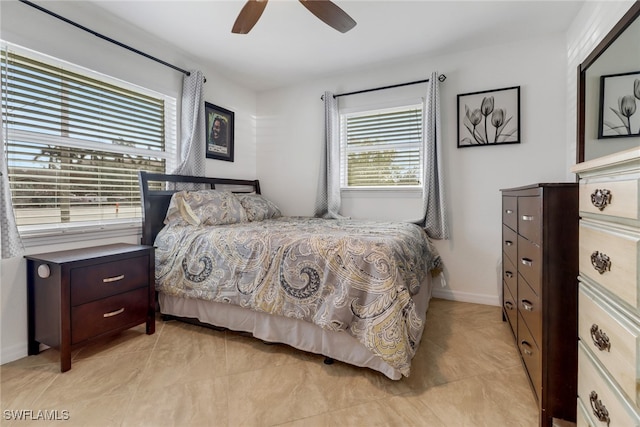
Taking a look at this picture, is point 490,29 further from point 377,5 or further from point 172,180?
point 172,180

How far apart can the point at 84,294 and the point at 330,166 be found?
2.40 metres

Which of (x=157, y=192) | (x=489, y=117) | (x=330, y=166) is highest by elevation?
(x=489, y=117)

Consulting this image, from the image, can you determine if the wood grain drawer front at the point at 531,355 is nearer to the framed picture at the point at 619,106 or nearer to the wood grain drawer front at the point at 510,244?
the wood grain drawer front at the point at 510,244

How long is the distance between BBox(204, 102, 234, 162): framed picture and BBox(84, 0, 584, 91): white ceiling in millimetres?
471

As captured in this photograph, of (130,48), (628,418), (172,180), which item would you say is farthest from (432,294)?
(130,48)

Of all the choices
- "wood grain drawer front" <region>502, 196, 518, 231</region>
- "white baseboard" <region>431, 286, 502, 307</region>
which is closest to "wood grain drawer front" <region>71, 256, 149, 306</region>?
"wood grain drawer front" <region>502, 196, 518, 231</region>

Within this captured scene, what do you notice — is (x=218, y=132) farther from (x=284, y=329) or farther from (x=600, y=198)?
(x=600, y=198)

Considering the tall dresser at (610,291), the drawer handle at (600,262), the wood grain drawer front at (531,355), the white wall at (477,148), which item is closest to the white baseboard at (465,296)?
the white wall at (477,148)

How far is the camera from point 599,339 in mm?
846

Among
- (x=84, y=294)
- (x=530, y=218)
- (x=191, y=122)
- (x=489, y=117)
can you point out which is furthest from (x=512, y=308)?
(x=191, y=122)

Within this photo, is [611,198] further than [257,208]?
No

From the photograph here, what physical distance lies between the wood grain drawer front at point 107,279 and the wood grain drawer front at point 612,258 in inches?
93.2

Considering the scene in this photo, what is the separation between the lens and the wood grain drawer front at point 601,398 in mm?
717

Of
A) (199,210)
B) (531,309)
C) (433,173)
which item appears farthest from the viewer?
(433,173)
